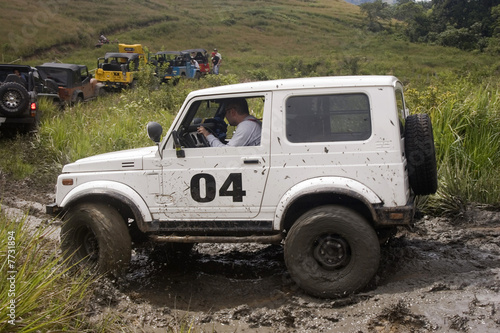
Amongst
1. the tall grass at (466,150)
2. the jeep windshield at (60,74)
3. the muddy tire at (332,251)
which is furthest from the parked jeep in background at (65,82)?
the muddy tire at (332,251)

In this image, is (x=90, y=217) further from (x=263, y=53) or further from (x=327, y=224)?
(x=263, y=53)

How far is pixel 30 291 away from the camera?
3555mm

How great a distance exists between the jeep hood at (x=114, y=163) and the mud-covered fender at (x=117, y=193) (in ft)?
0.50

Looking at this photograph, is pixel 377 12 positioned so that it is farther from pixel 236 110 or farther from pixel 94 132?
pixel 236 110

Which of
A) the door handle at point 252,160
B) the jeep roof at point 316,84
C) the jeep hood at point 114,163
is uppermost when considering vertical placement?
the jeep roof at point 316,84

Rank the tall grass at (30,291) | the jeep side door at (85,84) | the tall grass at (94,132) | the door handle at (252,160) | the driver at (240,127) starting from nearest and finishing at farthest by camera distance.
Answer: the tall grass at (30,291) < the door handle at (252,160) < the driver at (240,127) < the tall grass at (94,132) < the jeep side door at (85,84)

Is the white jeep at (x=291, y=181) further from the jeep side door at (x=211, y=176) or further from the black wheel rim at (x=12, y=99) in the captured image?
the black wheel rim at (x=12, y=99)

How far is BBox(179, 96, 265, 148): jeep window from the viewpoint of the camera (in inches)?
207

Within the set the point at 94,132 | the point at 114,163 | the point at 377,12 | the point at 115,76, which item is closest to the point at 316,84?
the point at 114,163

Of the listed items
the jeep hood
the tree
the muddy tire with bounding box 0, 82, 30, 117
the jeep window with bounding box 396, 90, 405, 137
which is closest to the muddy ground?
the jeep hood

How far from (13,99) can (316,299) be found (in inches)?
402

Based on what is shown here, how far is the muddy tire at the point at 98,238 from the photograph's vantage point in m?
5.31

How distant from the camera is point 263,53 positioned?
49625mm

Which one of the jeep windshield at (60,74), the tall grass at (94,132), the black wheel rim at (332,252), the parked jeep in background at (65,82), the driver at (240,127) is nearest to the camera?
the black wheel rim at (332,252)
